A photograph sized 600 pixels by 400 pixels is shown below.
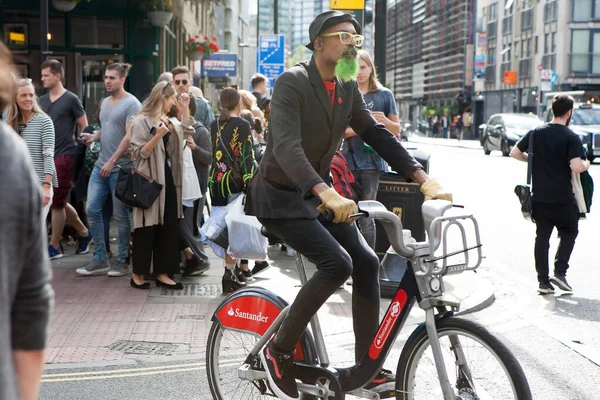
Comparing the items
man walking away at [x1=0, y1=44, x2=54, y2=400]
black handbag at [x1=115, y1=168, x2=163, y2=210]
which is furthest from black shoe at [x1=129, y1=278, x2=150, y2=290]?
man walking away at [x1=0, y1=44, x2=54, y2=400]

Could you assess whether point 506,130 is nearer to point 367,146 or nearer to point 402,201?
point 402,201

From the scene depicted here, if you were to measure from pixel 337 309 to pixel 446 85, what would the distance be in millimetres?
114203

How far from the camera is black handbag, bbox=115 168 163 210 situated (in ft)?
26.3

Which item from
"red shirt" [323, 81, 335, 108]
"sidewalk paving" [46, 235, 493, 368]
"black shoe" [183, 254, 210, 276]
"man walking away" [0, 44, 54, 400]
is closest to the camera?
"man walking away" [0, 44, 54, 400]

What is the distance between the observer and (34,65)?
1667cm

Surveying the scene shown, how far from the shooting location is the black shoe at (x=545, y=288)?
26.4 ft

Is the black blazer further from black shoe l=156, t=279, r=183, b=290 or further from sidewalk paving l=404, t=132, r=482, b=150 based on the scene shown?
sidewalk paving l=404, t=132, r=482, b=150

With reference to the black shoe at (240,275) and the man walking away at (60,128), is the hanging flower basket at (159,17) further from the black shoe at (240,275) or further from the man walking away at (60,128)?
the black shoe at (240,275)

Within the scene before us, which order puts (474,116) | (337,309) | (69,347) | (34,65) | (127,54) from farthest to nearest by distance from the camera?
1. (474,116)
2. (127,54)
3. (34,65)
4. (337,309)
5. (69,347)

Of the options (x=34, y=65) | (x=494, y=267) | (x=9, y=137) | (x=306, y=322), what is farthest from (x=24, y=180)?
(x=34, y=65)

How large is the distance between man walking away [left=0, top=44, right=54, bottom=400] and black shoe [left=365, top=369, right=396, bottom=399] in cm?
239

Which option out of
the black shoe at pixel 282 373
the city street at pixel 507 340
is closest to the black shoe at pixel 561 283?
the city street at pixel 507 340

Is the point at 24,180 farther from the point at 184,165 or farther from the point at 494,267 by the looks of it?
the point at 494,267

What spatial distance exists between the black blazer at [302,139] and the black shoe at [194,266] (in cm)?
501
